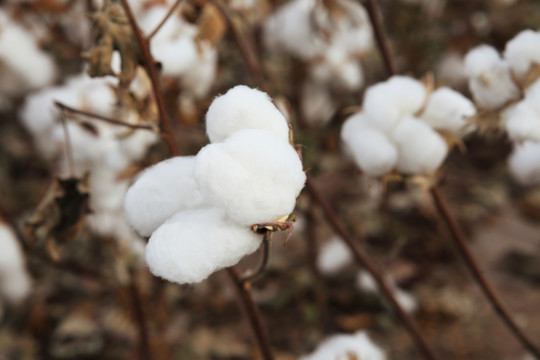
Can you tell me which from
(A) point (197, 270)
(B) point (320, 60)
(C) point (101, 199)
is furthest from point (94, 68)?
(B) point (320, 60)

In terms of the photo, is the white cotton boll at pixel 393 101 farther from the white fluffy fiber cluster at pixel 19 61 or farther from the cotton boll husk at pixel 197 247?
the white fluffy fiber cluster at pixel 19 61

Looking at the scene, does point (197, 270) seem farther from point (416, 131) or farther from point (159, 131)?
point (416, 131)

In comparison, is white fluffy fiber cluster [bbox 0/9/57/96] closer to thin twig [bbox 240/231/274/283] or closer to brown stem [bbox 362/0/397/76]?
brown stem [bbox 362/0/397/76]

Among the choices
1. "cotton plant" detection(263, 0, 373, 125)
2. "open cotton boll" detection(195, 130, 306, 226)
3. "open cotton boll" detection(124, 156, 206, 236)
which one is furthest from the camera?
"cotton plant" detection(263, 0, 373, 125)

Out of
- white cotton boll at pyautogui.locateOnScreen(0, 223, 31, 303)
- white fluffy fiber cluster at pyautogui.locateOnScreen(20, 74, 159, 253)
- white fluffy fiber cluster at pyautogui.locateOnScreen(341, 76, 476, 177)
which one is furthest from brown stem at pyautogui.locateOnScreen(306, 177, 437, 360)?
white cotton boll at pyautogui.locateOnScreen(0, 223, 31, 303)

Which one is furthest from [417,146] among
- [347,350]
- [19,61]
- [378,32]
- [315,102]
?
[19,61]
